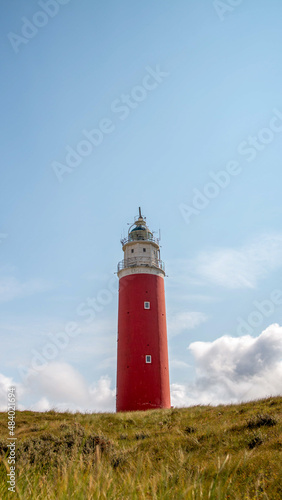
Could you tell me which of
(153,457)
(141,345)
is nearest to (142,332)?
(141,345)

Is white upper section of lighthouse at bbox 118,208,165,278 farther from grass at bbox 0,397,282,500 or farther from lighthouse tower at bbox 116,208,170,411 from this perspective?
grass at bbox 0,397,282,500

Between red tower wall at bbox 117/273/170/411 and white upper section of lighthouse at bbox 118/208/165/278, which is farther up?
white upper section of lighthouse at bbox 118/208/165/278

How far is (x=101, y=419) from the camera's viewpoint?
69.1 feet

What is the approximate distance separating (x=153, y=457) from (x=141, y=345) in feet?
65.0

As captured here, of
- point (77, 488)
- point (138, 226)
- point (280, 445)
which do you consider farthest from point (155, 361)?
point (77, 488)

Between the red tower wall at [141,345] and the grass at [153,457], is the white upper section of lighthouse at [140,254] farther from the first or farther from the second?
the grass at [153,457]

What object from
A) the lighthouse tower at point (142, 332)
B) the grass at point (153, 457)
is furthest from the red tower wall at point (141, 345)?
the grass at point (153, 457)

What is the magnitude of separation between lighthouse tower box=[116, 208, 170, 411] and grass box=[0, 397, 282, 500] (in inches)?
241

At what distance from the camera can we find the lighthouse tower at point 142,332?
28516mm

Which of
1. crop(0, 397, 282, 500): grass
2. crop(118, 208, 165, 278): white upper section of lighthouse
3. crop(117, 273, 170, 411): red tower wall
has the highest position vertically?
crop(118, 208, 165, 278): white upper section of lighthouse

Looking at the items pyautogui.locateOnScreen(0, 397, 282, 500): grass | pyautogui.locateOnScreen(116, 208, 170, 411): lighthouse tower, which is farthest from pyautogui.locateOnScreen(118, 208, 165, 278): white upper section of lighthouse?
pyautogui.locateOnScreen(0, 397, 282, 500): grass

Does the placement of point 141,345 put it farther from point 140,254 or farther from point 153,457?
point 153,457

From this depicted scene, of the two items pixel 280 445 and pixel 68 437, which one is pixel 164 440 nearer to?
pixel 68 437

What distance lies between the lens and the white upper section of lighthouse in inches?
1277
